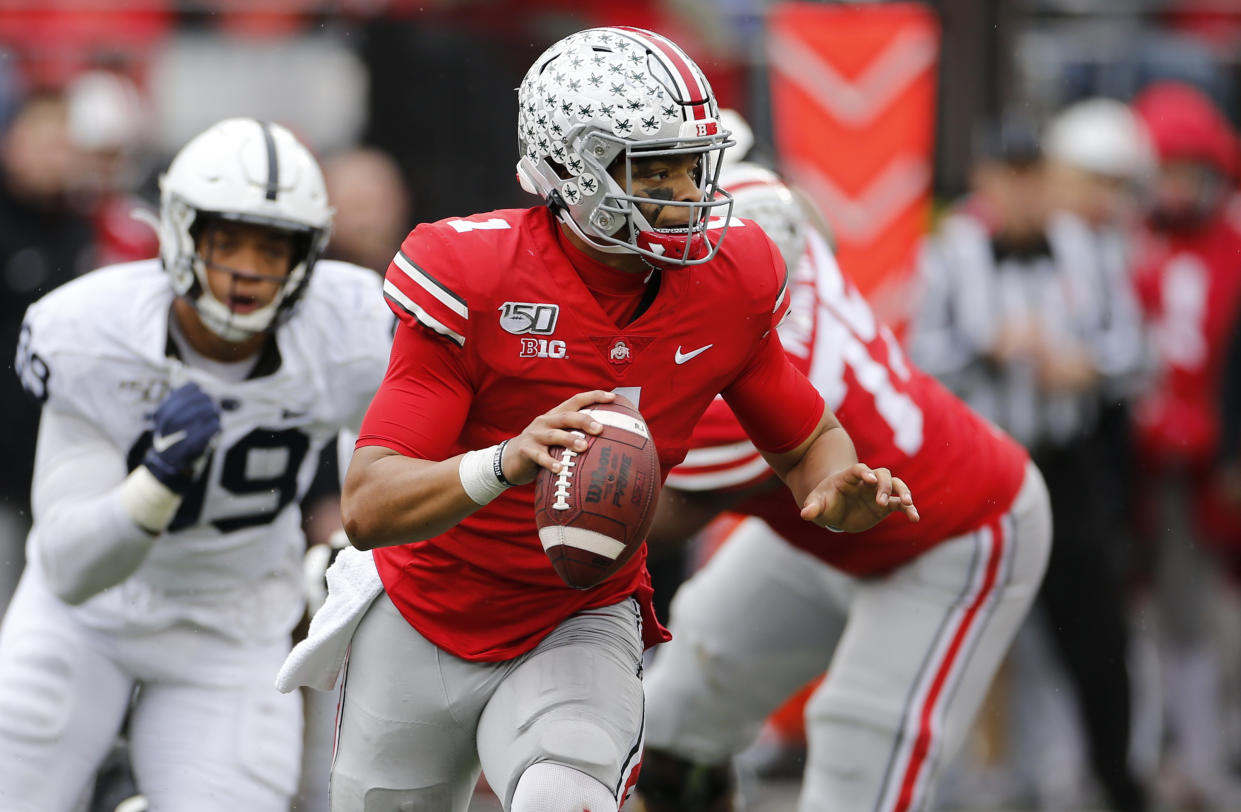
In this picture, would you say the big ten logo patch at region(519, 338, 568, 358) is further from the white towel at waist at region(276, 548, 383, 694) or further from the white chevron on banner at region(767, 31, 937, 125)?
the white chevron on banner at region(767, 31, 937, 125)

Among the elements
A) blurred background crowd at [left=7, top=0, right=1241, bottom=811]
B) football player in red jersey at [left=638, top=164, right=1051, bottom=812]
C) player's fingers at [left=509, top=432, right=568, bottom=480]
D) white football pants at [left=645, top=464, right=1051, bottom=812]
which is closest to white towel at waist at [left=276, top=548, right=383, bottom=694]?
player's fingers at [left=509, top=432, right=568, bottom=480]

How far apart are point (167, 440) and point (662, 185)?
130 centimetres

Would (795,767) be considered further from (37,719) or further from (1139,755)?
(37,719)

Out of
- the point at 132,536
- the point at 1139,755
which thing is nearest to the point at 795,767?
the point at 1139,755

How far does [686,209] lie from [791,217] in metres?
1.04

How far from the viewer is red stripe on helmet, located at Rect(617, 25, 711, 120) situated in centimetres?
336

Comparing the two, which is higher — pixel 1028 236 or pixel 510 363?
pixel 510 363

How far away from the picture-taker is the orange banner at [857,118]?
695 centimetres

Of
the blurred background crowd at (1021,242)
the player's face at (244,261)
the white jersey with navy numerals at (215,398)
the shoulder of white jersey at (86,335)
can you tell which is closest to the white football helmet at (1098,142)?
the blurred background crowd at (1021,242)

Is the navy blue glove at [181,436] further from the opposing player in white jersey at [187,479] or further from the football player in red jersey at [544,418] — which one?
the football player in red jersey at [544,418]

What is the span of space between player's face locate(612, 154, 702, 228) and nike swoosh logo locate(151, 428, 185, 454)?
3.98 ft

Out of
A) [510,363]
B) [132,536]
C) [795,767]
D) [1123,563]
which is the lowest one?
[795,767]

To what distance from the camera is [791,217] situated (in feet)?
14.3

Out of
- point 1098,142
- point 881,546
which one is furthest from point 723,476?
point 1098,142
